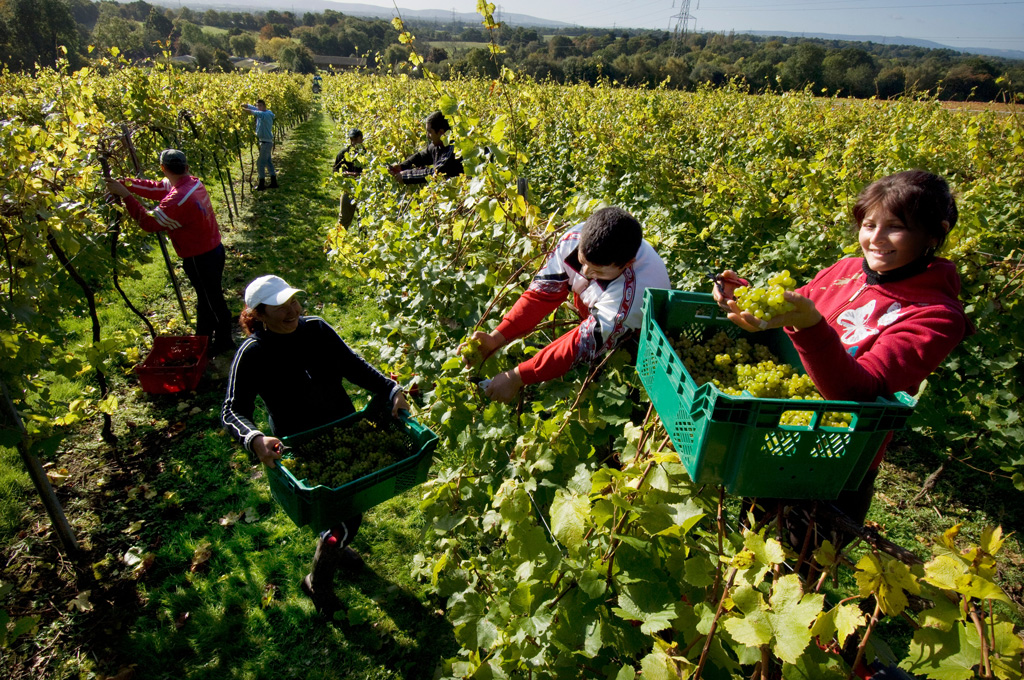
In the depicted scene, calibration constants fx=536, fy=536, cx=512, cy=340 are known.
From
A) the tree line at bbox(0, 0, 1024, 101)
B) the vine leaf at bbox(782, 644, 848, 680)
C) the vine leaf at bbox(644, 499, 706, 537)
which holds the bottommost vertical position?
the vine leaf at bbox(782, 644, 848, 680)

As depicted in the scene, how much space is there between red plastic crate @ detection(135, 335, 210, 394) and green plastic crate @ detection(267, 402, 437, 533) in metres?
2.69

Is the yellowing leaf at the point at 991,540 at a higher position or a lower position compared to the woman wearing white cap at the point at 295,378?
higher

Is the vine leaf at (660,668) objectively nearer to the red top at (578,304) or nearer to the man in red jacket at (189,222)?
the red top at (578,304)

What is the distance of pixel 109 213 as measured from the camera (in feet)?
16.1

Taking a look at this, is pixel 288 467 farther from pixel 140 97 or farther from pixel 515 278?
pixel 140 97

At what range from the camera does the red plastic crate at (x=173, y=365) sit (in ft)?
14.9

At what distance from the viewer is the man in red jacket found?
14.8 ft

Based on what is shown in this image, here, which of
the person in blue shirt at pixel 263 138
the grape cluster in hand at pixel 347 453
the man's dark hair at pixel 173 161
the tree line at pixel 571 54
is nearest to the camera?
the grape cluster in hand at pixel 347 453

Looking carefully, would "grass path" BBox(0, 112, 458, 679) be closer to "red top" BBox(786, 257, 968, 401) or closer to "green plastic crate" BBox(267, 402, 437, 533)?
"green plastic crate" BBox(267, 402, 437, 533)

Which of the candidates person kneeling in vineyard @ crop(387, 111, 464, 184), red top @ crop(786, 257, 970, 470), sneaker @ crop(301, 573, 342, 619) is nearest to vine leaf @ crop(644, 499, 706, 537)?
red top @ crop(786, 257, 970, 470)

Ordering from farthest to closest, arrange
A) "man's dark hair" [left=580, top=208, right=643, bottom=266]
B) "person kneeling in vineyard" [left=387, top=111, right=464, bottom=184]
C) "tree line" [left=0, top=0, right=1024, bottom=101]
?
"tree line" [left=0, top=0, right=1024, bottom=101]
"person kneeling in vineyard" [left=387, top=111, right=464, bottom=184]
"man's dark hair" [left=580, top=208, right=643, bottom=266]

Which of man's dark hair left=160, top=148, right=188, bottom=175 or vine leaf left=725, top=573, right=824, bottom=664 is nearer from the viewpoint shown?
vine leaf left=725, top=573, right=824, bottom=664

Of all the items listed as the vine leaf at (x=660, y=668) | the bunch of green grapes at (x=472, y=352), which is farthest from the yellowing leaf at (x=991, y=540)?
the bunch of green grapes at (x=472, y=352)

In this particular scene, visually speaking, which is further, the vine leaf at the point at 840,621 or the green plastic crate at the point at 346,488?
the green plastic crate at the point at 346,488
